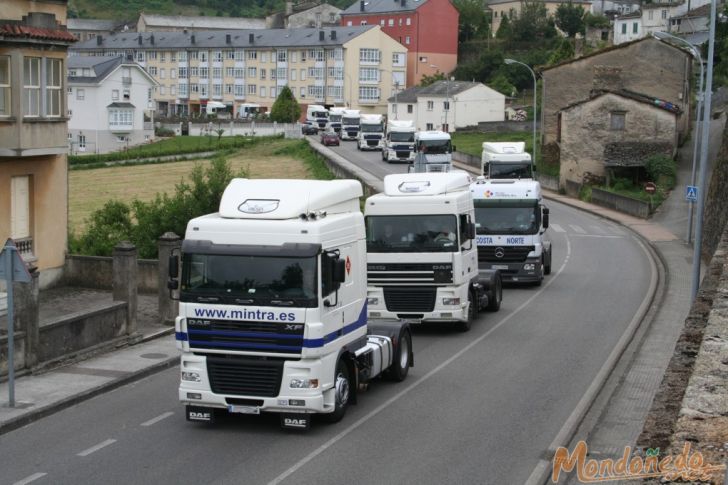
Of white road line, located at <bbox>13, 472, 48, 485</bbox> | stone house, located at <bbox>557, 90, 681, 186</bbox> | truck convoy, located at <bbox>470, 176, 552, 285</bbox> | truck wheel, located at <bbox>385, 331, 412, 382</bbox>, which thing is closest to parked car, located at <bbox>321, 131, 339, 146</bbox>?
stone house, located at <bbox>557, 90, 681, 186</bbox>

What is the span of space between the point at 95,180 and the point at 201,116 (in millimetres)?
51807

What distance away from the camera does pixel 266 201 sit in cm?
1558

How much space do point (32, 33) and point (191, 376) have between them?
47.6ft

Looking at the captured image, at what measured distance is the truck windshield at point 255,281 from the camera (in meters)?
14.8

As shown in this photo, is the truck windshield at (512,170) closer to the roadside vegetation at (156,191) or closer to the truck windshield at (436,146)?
the roadside vegetation at (156,191)

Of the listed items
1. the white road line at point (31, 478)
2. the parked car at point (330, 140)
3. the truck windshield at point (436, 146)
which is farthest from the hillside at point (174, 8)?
the white road line at point (31, 478)

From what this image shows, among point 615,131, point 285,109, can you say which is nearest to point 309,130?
point 285,109

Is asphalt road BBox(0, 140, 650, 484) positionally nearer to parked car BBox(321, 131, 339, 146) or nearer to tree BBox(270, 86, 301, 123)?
parked car BBox(321, 131, 339, 146)

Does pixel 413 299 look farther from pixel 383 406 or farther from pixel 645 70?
pixel 645 70

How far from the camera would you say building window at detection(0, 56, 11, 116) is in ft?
85.5

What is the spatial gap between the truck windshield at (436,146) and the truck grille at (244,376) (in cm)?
5221

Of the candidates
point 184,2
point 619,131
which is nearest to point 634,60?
point 619,131

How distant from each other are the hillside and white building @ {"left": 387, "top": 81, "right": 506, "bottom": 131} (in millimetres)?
89118

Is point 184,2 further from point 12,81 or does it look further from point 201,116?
point 12,81
